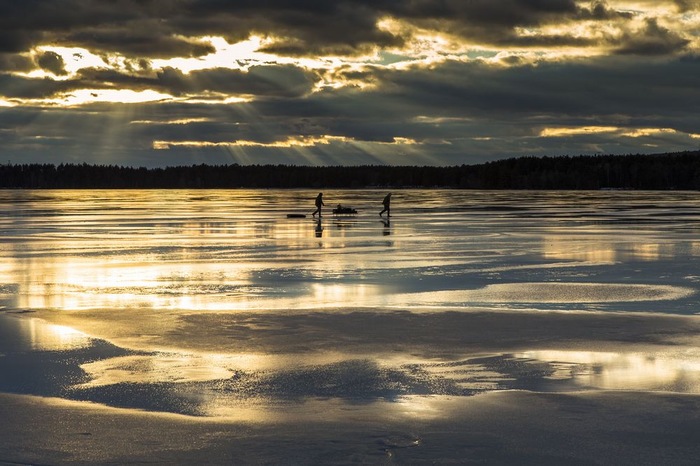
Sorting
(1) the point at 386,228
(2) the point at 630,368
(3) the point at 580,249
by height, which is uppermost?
(1) the point at 386,228

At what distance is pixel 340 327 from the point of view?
13.8 metres

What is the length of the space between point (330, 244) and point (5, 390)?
2159 centimetres

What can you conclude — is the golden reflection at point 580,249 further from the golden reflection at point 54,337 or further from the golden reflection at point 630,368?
the golden reflection at point 54,337

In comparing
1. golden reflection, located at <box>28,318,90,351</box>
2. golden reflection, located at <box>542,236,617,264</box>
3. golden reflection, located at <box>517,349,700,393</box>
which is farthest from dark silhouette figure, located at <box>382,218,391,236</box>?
golden reflection, located at <box>517,349,700,393</box>

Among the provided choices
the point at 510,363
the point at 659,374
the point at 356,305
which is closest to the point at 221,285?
the point at 356,305

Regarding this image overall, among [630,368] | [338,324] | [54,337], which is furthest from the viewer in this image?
[338,324]

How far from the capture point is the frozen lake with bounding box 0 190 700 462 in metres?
9.80

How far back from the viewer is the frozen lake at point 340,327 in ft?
32.1

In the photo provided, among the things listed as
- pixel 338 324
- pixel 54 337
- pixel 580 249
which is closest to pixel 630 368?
pixel 338 324

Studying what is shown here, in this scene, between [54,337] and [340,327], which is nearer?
[54,337]

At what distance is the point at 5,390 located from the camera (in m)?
9.75

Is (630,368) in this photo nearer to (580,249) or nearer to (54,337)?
(54,337)

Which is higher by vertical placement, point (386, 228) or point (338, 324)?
point (386, 228)

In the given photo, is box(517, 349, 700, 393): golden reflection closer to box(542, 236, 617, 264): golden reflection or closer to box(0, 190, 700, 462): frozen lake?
box(0, 190, 700, 462): frozen lake
